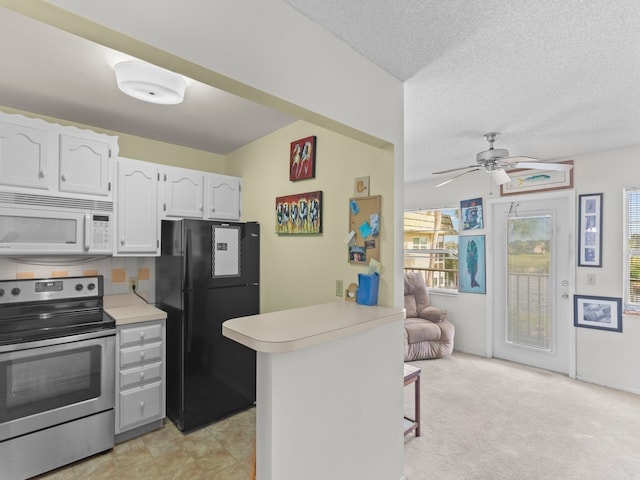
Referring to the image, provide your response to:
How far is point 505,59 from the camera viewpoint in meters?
1.83

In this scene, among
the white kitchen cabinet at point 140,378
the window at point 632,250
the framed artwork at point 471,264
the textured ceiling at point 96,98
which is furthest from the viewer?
the framed artwork at point 471,264

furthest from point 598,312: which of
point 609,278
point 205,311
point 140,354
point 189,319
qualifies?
point 140,354

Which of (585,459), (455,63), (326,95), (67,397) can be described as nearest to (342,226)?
(326,95)

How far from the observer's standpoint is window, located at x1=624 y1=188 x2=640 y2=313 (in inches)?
133

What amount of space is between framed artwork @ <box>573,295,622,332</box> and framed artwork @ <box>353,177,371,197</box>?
3.15 meters

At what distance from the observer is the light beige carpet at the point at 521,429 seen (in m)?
2.18

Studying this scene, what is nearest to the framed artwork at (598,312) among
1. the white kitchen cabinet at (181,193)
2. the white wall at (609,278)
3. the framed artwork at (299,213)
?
the white wall at (609,278)

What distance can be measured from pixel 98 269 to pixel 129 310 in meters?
0.60

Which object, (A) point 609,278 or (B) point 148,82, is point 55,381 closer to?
(B) point 148,82

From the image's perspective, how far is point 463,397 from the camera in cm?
322

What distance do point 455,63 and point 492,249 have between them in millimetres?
3193

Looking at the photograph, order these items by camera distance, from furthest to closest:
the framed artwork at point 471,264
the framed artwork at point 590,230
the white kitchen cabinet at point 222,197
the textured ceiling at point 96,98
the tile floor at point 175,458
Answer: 1. the framed artwork at point 471,264
2. the framed artwork at point 590,230
3. the white kitchen cabinet at point 222,197
4. the tile floor at point 175,458
5. the textured ceiling at point 96,98

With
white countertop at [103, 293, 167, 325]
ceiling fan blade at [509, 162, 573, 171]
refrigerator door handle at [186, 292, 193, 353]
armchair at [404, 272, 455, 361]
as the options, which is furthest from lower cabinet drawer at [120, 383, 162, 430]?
ceiling fan blade at [509, 162, 573, 171]

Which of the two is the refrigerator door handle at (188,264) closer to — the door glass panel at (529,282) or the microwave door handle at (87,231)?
the microwave door handle at (87,231)
